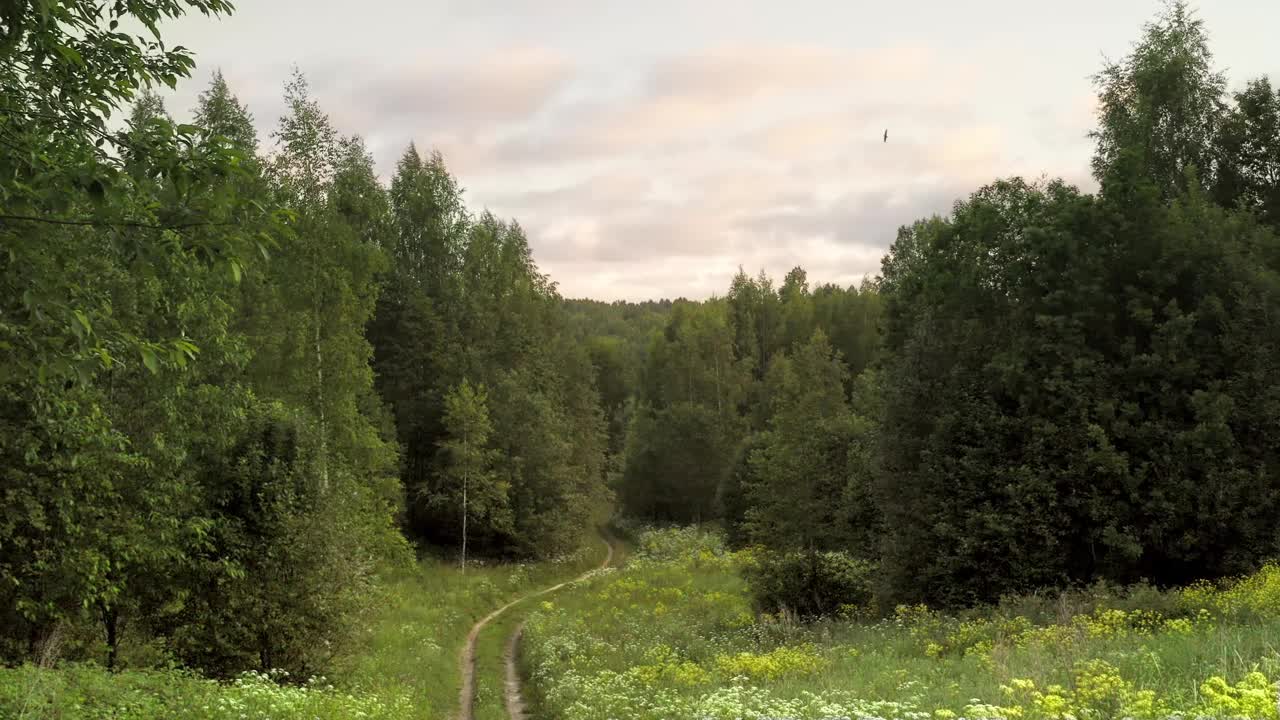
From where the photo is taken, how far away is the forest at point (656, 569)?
323 inches

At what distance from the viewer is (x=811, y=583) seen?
27.5 m

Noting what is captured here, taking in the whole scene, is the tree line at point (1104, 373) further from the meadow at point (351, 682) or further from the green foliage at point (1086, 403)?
the meadow at point (351, 682)

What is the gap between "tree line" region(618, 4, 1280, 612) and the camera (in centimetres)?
2184

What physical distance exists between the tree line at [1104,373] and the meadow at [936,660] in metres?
2.17

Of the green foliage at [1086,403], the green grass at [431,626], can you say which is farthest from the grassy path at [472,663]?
the green foliage at [1086,403]

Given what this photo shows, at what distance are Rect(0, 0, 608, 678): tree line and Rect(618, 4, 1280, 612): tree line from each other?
1589 cm

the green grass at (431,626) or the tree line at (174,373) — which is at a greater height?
the tree line at (174,373)

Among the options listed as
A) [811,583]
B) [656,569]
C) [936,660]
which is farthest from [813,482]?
[936,660]

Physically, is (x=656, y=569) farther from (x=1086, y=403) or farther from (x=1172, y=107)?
(x=1172, y=107)

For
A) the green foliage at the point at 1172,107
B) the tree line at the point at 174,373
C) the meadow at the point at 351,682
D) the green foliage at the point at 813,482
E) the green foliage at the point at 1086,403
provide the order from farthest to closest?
the green foliage at the point at 813,482, the green foliage at the point at 1172,107, the green foliage at the point at 1086,403, the meadow at the point at 351,682, the tree line at the point at 174,373

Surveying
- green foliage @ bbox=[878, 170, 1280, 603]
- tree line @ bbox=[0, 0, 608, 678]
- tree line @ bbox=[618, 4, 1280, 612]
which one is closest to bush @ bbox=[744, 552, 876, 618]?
tree line @ bbox=[618, 4, 1280, 612]

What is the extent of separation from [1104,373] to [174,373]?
2436 centimetres

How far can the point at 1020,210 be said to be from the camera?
84.7 feet

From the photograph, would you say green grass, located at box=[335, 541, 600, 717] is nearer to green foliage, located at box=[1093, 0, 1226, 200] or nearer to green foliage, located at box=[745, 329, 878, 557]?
green foliage, located at box=[745, 329, 878, 557]
